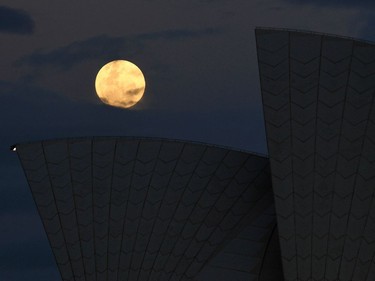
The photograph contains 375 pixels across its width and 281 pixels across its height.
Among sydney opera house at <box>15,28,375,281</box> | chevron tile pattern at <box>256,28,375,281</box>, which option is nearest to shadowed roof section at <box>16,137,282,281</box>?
sydney opera house at <box>15,28,375,281</box>

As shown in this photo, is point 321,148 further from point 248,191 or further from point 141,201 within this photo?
point 141,201

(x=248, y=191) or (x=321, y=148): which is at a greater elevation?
(x=248, y=191)

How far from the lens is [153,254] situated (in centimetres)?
4488

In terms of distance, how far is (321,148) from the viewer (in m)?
39.1

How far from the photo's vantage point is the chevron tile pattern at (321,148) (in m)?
38.7

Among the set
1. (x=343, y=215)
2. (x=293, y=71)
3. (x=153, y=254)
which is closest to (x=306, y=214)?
(x=343, y=215)

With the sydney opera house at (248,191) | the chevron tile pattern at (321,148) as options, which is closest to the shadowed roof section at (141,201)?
the sydney opera house at (248,191)

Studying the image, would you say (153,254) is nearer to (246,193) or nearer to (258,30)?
(246,193)

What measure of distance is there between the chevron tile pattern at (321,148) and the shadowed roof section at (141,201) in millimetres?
4287

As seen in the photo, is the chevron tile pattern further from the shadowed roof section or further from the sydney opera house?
the shadowed roof section

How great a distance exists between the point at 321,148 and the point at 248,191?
6.62m

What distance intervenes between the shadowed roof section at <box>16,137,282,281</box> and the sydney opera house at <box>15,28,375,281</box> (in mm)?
50

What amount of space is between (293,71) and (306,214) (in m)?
5.39

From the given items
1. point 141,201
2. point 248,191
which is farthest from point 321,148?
point 141,201
